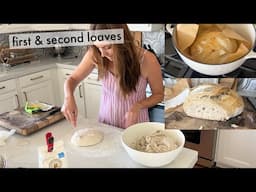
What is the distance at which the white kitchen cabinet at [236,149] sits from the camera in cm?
54

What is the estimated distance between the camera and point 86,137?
62cm

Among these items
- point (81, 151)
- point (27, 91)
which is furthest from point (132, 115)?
point (27, 91)

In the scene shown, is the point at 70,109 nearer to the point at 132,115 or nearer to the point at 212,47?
the point at 132,115

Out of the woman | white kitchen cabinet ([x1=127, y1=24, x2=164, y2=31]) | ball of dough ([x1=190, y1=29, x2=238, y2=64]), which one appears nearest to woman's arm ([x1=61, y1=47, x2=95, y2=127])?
the woman

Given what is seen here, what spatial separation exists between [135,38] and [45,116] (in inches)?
13.1

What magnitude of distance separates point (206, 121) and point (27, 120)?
46 centimetres

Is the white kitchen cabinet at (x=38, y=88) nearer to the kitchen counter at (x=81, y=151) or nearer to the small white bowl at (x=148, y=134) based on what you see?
the kitchen counter at (x=81, y=151)

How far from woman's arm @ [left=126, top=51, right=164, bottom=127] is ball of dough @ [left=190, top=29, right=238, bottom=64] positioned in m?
0.09

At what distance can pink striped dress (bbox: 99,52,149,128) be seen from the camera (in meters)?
0.56

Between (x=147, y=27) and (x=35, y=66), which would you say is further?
(x=35, y=66)

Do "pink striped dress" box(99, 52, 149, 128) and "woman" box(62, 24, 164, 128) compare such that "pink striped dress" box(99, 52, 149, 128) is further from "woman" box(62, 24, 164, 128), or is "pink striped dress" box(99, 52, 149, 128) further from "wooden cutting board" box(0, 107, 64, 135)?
"wooden cutting board" box(0, 107, 64, 135)

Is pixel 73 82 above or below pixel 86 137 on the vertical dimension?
above
